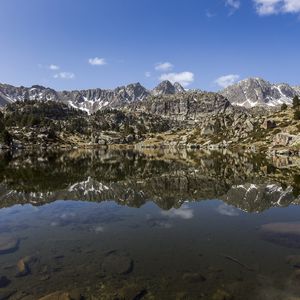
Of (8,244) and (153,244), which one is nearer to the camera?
(153,244)

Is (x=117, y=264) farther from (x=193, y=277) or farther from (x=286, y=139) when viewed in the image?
(x=286, y=139)

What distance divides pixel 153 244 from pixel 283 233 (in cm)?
1234

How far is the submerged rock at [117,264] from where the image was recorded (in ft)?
72.1

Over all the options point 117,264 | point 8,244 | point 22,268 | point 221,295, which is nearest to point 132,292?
point 117,264

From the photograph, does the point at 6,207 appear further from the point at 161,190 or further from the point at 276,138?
the point at 276,138

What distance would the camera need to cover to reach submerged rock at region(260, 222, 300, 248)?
27938 mm

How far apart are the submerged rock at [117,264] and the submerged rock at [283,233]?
12.8 metres

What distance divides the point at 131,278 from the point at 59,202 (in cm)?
3114

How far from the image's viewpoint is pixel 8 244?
27.8 metres

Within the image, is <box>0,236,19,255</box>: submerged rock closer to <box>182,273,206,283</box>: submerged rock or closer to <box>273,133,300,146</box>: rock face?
<box>182,273,206,283</box>: submerged rock

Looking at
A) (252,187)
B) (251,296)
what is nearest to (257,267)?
(251,296)

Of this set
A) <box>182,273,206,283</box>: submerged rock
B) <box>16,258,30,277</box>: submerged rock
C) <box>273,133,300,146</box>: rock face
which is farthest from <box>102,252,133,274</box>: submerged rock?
<box>273,133,300,146</box>: rock face

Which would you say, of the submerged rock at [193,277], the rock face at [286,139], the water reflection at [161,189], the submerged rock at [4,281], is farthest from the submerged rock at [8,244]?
the rock face at [286,139]

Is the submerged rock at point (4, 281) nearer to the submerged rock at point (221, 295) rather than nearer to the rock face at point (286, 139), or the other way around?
the submerged rock at point (221, 295)
